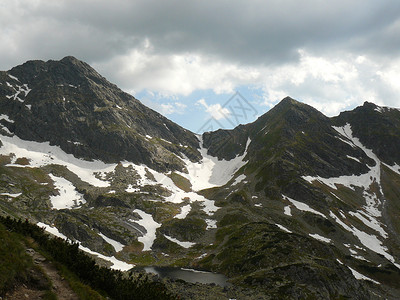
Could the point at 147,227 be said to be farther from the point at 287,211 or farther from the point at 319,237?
the point at 319,237

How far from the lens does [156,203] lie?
511ft

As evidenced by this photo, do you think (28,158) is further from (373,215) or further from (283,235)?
(373,215)

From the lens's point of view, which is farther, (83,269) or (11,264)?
(83,269)

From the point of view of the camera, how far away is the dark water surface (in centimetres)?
8194

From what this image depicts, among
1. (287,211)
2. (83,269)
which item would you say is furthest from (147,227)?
(83,269)

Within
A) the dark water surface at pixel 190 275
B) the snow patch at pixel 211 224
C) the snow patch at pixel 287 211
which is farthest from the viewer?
the snow patch at pixel 287 211

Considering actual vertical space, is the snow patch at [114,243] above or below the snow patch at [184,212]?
below

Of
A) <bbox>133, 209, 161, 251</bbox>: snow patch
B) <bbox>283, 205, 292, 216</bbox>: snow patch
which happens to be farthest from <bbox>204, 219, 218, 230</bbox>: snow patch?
<bbox>283, 205, 292, 216</bbox>: snow patch

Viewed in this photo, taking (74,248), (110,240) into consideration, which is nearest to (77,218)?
(110,240)

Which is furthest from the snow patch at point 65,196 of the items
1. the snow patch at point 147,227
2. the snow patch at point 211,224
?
the snow patch at point 211,224

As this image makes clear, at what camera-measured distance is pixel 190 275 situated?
3450 inches

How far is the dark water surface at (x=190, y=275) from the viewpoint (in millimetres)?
81938

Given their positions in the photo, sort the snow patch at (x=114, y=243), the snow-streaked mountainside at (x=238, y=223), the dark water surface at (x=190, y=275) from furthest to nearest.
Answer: the snow patch at (x=114, y=243) → the snow-streaked mountainside at (x=238, y=223) → the dark water surface at (x=190, y=275)

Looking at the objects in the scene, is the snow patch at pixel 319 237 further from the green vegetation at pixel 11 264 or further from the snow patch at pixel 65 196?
the green vegetation at pixel 11 264
